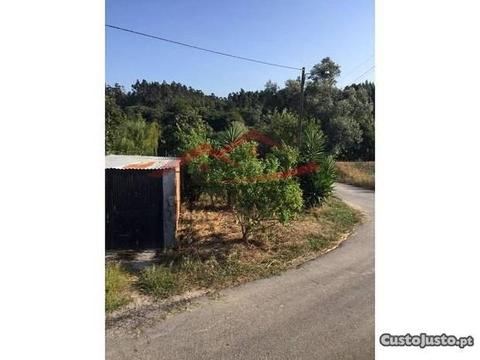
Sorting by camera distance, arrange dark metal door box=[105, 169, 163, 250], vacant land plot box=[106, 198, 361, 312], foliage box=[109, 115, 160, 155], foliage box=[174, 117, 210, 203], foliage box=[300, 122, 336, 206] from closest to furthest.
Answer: vacant land plot box=[106, 198, 361, 312]
dark metal door box=[105, 169, 163, 250]
foliage box=[174, 117, 210, 203]
foliage box=[300, 122, 336, 206]
foliage box=[109, 115, 160, 155]

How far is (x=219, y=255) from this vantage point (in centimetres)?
554

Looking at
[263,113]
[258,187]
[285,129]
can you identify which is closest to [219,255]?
[258,187]

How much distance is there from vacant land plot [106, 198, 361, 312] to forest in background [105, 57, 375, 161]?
1.88 meters

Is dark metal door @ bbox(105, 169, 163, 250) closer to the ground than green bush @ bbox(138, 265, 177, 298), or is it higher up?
higher up

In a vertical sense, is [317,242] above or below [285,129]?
below

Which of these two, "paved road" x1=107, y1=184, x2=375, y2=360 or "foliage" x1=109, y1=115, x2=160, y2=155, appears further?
"foliage" x1=109, y1=115, x2=160, y2=155

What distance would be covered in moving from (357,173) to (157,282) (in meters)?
12.2

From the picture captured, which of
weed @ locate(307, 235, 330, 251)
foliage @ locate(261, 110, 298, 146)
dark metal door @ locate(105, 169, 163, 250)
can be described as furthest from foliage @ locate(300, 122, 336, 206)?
dark metal door @ locate(105, 169, 163, 250)

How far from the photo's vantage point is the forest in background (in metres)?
13.0

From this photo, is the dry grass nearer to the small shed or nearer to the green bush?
the small shed

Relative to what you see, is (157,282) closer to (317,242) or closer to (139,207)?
(139,207)

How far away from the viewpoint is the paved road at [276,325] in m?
3.14
